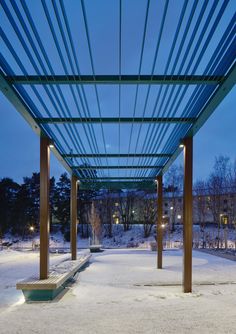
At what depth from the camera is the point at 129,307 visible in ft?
20.7

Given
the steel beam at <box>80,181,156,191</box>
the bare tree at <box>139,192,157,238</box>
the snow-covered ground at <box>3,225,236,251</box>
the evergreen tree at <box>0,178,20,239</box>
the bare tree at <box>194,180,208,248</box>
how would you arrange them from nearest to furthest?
the steel beam at <box>80,181,156,191</box> < the snow-covered ground at <box>3,225,236,251</box> < the bare tree at <box>194,180,208,248</box> < the evergreen tree at <box>0,178,20,239</box> < the bare tree at <box>139,192,157,238</box>

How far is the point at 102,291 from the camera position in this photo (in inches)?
311

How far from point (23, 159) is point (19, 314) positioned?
138590 millimetres

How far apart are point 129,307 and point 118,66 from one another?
3964 mm

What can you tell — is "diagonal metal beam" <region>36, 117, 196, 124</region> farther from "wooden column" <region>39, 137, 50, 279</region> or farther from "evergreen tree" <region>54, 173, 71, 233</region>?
"evergreen tree" <region>54, 173, 71, 233</region>

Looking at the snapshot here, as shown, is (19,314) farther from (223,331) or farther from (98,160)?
(98,160)

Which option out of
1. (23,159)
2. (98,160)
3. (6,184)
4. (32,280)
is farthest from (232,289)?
(23,159)

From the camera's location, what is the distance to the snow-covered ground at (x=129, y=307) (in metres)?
5.12

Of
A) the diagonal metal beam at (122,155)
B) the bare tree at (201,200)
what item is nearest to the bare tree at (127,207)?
the bare tree at (201,200)

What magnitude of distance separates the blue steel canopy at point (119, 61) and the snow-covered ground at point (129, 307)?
3.41 m

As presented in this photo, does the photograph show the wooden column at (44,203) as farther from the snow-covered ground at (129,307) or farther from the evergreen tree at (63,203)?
the evergreen tree at (63,203)

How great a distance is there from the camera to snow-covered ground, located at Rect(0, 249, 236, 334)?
512 centimetres

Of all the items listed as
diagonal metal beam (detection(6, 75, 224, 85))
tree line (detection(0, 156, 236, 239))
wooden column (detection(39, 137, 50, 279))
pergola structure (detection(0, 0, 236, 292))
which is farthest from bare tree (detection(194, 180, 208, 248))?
diagonal metal beam (detection(6, 75, 224, 85))

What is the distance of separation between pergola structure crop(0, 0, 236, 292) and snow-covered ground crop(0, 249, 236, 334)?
2.82 feet
